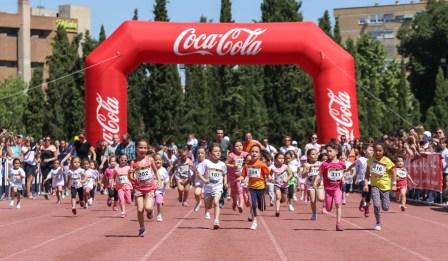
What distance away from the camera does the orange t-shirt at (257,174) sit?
22.0 metres

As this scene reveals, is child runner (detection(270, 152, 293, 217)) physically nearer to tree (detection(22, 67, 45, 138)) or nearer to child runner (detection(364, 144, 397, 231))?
child runner (detection(364, 144, 397, 231))

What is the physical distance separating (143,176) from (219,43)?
19.5 m

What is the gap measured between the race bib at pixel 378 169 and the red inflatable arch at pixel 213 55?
56.3ft

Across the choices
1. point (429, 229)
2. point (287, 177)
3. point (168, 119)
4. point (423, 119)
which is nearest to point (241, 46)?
point (287, 177)

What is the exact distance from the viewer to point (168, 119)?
6431cm

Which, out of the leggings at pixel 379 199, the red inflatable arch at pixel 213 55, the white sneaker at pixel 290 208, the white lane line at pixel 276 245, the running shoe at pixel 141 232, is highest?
the red inflatable arch at pixel 213 55

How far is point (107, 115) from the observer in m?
38.3

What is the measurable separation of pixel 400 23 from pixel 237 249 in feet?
462

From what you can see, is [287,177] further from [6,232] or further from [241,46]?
[241,46]

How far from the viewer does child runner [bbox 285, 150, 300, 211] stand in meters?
28.8

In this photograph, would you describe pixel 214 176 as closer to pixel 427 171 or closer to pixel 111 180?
pixel 111 180

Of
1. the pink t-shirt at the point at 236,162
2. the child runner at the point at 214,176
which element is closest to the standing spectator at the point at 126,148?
the pink t-shirt at the point at 236,162

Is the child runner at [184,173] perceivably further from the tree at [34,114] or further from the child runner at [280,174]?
the tree at [34,114]

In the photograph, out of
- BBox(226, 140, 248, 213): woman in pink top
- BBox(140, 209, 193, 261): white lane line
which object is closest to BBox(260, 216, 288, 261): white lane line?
BBox(140, 209, 193, 261): white lane line
